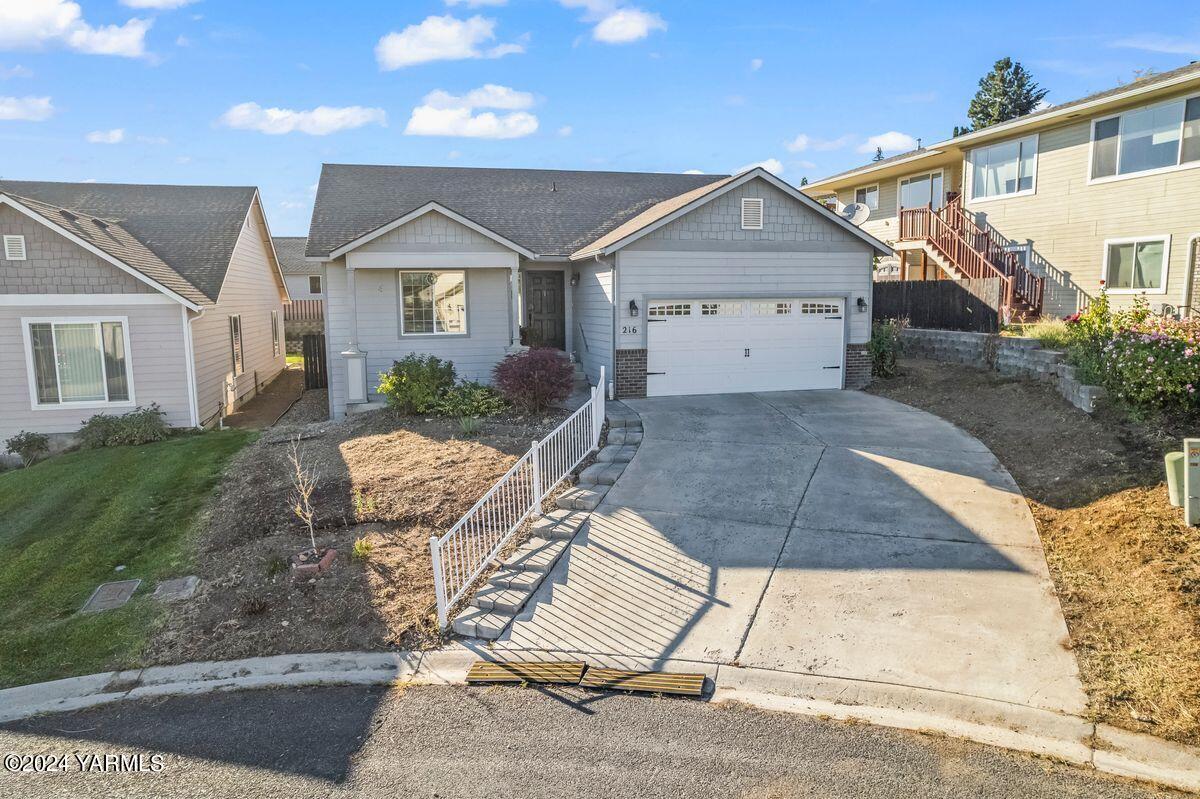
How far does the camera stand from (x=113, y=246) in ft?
49.1

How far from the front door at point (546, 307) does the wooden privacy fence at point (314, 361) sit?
6.45 m

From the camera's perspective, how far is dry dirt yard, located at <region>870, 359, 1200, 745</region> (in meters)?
5.41

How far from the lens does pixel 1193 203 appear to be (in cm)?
1559

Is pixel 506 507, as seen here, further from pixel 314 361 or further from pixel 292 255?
pixel 292 255

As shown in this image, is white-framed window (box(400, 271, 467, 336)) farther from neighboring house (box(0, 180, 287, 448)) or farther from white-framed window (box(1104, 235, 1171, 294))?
white-framed window (box(1104, 235, 1171, 294))

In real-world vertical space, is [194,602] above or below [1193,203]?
below

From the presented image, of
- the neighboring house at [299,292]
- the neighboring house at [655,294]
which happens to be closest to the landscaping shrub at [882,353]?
the neighboring house at [655,294]

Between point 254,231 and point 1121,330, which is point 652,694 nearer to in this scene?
point 1121,330

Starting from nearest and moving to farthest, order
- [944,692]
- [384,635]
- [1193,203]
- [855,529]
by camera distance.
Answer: [944,692] < [384,635] < [855,529] < [1193,203]

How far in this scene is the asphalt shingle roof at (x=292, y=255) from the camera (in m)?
42.4

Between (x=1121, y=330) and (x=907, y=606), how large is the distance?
7.97 meters

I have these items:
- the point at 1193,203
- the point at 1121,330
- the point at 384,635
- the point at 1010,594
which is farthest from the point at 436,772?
the point at 1193,203

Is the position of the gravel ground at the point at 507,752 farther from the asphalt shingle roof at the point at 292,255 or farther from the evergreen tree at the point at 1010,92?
the evergreen tree at the point at 1010,92

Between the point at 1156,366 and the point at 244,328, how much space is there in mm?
20189
